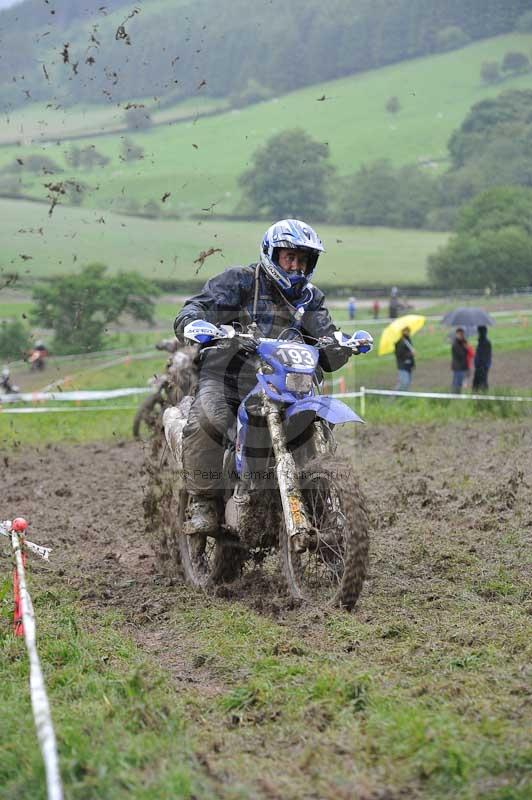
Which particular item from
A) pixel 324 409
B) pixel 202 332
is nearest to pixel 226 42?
pixel 202 332

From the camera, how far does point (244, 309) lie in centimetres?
820

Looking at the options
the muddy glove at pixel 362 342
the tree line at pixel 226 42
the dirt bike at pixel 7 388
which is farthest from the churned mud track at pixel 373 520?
the dirt bike at pixel 7 388

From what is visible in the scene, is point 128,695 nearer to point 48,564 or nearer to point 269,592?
point 269,592

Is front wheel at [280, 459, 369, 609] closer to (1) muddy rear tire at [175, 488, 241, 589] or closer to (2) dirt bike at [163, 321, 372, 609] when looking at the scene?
(2) dirt bike at [163, 321, 372, 609]

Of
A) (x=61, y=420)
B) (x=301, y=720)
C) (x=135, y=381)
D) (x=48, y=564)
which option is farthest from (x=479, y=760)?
(x=135, y=381)

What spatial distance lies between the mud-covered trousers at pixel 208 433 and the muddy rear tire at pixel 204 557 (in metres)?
0.44

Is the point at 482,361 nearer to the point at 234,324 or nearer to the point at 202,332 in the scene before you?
the point at 234,324

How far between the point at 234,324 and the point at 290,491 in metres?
1.67

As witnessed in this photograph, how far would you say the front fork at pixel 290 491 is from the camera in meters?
6.84

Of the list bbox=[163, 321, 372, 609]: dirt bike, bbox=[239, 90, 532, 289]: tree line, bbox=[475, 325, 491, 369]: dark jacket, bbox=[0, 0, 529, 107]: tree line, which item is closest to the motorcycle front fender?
bbox=[163, 321, 372, 609]: dirt bike

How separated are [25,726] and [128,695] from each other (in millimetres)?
593

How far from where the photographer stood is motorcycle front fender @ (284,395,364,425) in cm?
703

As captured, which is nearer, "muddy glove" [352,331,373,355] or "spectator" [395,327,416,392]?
"muddy glove" [352,331,373,355]

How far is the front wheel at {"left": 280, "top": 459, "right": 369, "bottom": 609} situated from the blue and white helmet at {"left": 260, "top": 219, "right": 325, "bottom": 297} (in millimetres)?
1454
